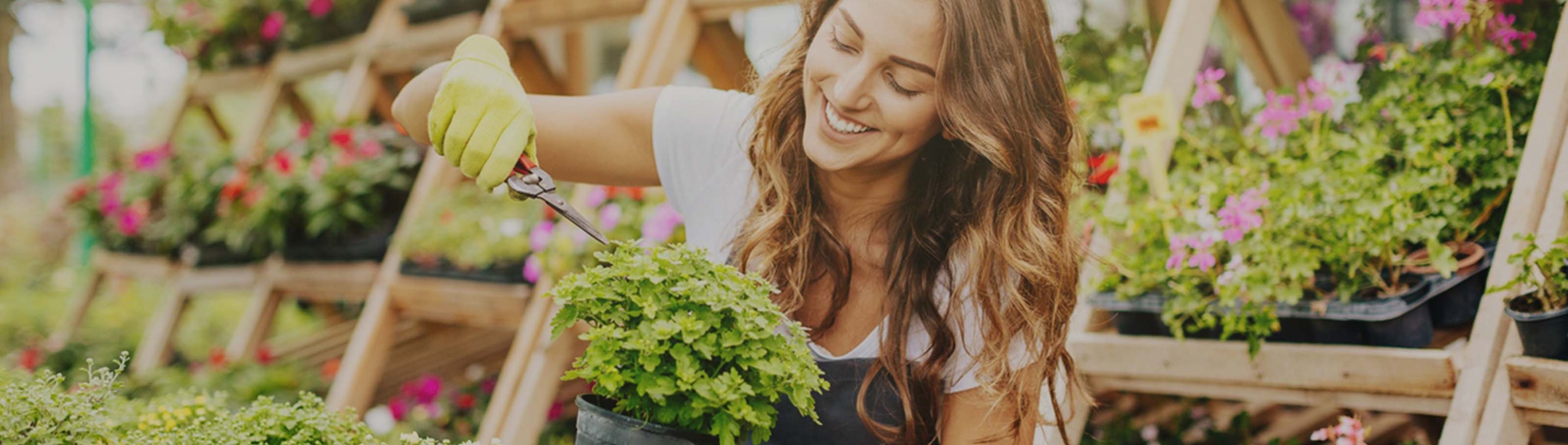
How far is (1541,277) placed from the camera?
4.85 feet

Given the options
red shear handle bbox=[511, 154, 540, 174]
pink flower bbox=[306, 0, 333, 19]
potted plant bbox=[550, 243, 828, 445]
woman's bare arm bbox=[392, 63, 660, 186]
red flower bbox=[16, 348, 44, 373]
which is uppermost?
pink flower bbox=[306, 0, 333, 19]

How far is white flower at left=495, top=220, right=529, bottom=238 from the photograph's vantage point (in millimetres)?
2766

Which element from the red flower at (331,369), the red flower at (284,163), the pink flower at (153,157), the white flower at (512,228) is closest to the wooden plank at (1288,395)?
the white flower at (512,228)

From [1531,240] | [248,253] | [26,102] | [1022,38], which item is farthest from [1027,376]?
[26,102]

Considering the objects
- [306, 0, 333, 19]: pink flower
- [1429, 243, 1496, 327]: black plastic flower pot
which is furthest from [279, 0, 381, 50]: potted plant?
[1429, 243, 1496, 327]: black plastic flower pot

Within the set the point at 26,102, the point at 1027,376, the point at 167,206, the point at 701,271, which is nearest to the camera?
the point at 701,271

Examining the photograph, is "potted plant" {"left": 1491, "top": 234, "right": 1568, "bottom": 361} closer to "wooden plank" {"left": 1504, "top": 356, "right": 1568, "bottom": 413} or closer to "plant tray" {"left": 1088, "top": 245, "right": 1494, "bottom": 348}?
"wooden plank" {"left": 1504, "top": 356, "right": 1568, "bottom": 413}

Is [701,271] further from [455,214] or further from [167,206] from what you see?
[167,206]

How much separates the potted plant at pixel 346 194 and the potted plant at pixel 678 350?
7.96 ft

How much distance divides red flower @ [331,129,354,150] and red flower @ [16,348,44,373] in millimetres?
1549

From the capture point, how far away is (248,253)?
3582mm

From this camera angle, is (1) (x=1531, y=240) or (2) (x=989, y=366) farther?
(1) (x=1531, y=240)

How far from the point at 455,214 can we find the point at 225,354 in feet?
4.39

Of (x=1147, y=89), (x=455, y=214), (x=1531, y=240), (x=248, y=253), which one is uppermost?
(x=1147, y=89)
